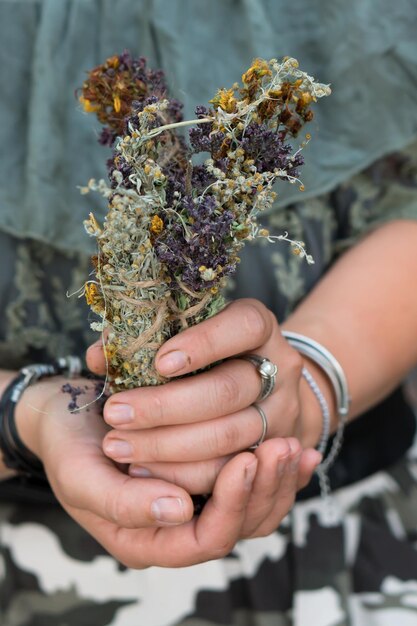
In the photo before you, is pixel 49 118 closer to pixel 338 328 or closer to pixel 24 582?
pixel 338 328

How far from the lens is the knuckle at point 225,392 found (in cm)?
61

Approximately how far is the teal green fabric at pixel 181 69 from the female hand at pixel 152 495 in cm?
25

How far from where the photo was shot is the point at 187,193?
53cm

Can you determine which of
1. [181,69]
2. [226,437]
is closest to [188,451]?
[226,437]

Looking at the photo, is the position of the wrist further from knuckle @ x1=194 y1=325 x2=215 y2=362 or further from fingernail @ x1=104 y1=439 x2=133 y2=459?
knuckle @ x1=194 y1=325 x2=215 y2=362

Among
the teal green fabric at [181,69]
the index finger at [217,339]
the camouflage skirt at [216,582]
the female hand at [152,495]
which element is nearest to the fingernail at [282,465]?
the female hand at [152,495]

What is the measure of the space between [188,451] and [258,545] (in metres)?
0.31

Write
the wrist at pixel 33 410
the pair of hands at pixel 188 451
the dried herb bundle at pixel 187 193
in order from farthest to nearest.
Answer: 1. the wrist at pixel 33 410
2. the pair of hands at pixel 188 451
3. the dried herb bundle at pixel 187 193

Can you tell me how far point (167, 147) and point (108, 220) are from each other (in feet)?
0.35

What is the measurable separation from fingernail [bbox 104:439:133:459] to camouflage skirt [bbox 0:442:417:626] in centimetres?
27

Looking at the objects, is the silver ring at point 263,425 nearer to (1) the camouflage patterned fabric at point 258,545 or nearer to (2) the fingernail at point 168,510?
(2) the fingernail at point 168,510

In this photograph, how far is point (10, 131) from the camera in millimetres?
861

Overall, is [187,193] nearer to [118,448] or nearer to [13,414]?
[118,448]

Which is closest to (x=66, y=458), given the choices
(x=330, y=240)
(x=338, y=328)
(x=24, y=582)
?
(x=24, y=582)
